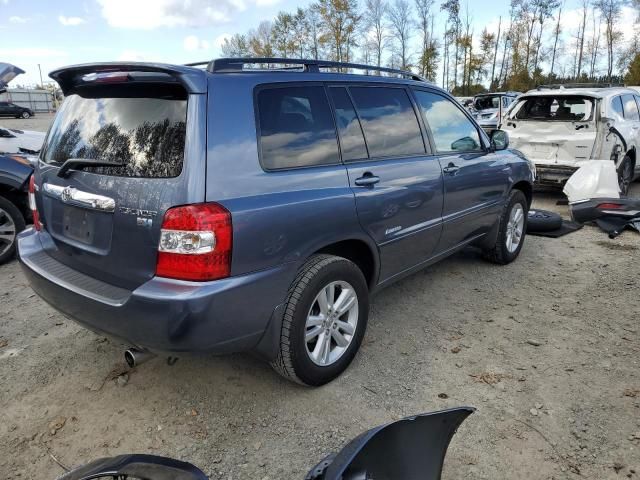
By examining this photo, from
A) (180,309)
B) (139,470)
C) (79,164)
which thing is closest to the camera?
(139,470)

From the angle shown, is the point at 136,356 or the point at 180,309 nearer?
the point at 180,309

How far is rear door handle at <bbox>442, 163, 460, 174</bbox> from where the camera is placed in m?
3.79

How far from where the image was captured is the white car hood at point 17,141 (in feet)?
24.8

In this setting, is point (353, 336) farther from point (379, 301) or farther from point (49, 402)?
point (49, 402)

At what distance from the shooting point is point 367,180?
Result: 119 inches

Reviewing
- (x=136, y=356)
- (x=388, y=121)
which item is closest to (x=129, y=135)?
(x=136, y=356)

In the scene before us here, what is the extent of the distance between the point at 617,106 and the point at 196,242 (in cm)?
840

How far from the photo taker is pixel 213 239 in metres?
2.18

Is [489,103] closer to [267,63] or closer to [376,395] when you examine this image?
[267,63]

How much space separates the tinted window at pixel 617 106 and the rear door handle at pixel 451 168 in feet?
18.3

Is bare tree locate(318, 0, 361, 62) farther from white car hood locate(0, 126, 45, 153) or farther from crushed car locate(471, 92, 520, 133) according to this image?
white car hood locate(0, 126, 45, 153)

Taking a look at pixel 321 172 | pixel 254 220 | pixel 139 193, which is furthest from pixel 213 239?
pixel 321 172

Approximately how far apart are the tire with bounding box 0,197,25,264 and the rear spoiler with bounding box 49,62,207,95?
3.16 metres

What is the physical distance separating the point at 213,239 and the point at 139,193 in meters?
0.44
